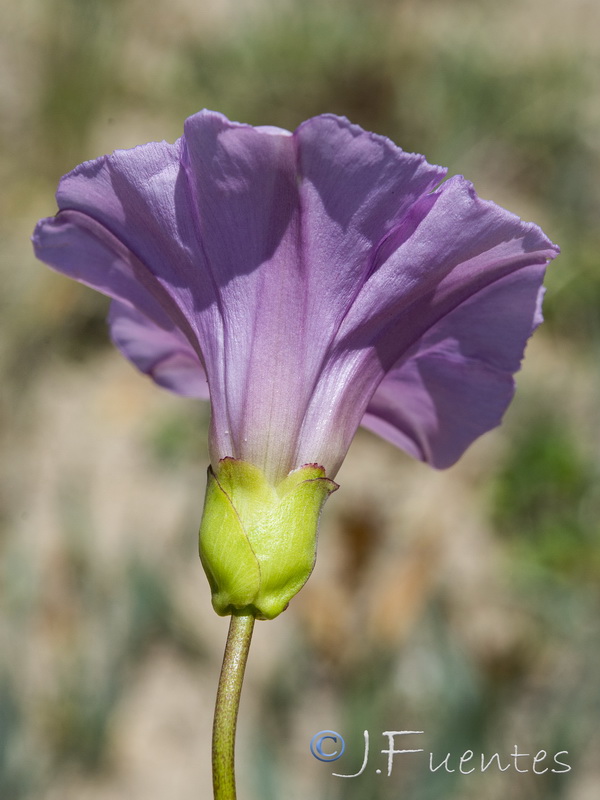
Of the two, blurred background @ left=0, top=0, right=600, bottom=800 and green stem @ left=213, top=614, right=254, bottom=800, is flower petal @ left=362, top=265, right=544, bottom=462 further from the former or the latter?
blurred background @ left=0, top=0, right=600, bottom=800

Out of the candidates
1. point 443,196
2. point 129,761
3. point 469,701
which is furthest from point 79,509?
point 443,196

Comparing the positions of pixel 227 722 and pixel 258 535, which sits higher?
pixel 258 535

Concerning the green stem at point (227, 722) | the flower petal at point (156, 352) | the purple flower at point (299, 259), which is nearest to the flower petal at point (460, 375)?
the purple flower at point (299, 259)

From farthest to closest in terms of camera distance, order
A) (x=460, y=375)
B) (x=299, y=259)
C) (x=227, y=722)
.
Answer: (x=460, y=375) → (x=299, y=259) → (x=227, y=722)

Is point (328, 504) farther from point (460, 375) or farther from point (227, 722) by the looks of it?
point (227, 722)

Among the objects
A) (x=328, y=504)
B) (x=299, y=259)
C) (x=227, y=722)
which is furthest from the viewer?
(x=328, y=504)

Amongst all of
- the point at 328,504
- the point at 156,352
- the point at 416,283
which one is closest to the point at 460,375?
the point at 416,283

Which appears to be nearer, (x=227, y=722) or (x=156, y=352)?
(x=227, y=722)
